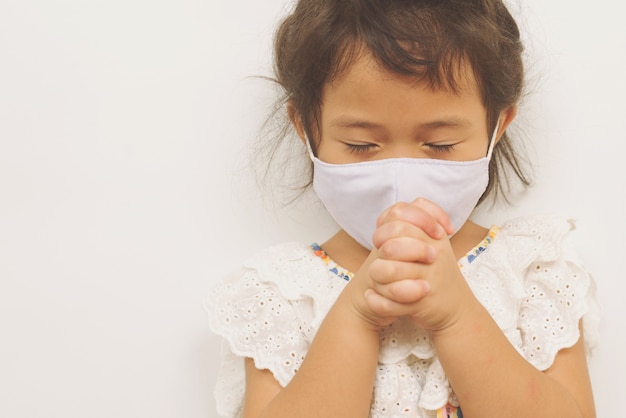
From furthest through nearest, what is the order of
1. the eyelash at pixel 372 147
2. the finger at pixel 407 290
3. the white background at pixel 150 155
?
the white background at pixel 150 155, the eyelash at pixel 372 147, the finger at pixel 407 290

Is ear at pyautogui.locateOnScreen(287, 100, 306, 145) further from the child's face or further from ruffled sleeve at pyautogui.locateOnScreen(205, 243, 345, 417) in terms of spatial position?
ruffled sleeve at pyautogui.locateOnScreen(205, 243, 345, 417)

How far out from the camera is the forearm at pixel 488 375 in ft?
3.55

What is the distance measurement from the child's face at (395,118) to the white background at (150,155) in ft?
0.83

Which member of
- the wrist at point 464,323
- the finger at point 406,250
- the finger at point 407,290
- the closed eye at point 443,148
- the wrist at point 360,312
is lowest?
the wrist at point 464,323

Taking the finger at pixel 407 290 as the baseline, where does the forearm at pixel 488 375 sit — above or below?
below

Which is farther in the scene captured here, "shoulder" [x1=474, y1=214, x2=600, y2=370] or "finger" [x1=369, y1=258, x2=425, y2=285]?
"shoulder" [x1=474, y1=214, x2=600, y2=370]

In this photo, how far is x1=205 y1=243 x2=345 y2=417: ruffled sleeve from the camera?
46.9 inches

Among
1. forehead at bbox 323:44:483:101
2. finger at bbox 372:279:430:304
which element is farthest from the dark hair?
finger at bbox 372:279:430:304

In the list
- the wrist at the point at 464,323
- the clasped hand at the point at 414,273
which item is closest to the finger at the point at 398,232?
the clasped hand at the point at 414,273

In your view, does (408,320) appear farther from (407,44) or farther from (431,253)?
(407,44)

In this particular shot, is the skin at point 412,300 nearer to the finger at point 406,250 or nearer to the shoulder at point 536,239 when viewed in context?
the finger at point 406,250

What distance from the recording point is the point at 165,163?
138 centimetres

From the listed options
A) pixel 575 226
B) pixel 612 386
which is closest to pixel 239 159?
pixel 575 226

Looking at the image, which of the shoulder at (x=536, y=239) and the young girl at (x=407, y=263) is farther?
the shoulder at (x=536, y=239)
